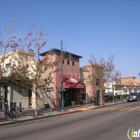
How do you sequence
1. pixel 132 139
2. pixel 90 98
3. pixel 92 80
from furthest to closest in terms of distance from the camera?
1. pixel 90 98
2. pixel 92 80
3. pixel 132 139

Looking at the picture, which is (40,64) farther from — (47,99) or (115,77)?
(115,77)

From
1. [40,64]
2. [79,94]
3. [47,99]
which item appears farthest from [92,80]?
[40,64]

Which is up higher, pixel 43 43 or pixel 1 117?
pixel 43 43

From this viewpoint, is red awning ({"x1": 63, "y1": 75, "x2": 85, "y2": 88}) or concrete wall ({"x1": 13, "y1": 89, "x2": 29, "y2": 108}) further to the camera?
red awning ({"x1": 63, "y1": 75, "x2": 85, "y2": 88})

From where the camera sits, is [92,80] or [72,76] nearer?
[72,76]

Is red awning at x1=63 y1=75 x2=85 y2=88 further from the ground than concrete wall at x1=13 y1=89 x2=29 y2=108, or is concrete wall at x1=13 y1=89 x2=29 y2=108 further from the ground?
red awning at x1=63 y1=75 x2=85 y2=88

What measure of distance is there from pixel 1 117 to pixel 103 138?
9664 millimetres

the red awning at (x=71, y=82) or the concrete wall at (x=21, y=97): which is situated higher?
the red awning at (x=71, y=82)

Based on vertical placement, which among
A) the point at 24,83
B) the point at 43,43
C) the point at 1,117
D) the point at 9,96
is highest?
the point at 43,43

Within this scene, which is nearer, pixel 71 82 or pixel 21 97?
pixel 21 97

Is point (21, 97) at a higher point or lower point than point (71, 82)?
lower

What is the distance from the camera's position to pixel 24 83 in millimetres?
16609

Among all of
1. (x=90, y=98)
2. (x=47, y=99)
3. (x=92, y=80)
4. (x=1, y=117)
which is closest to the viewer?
(x=1, y=117)

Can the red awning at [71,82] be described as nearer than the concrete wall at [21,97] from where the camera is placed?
No
